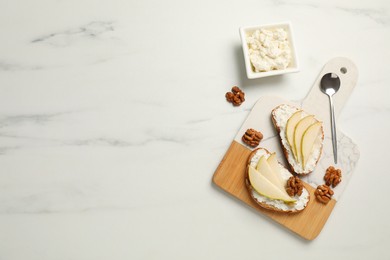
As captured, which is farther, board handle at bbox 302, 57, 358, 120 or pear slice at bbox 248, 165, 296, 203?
board handle at bbox 302, 57, 358, 120

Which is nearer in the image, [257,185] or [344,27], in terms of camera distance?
[257,185]

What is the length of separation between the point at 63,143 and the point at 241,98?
2.81ft

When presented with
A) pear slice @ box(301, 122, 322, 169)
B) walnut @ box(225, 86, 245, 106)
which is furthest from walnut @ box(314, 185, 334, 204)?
walnut @ box(225, 86, 245, 106)

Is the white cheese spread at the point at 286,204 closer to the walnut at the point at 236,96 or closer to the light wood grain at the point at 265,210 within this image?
the light wood grain at the point at 265,210

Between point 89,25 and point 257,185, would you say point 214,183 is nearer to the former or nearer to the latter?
point 257,185

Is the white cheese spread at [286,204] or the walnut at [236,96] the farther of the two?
the walnut at [236,96]

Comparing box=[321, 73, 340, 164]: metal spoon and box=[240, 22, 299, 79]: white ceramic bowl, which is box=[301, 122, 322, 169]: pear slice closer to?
box=[321, 73, 340, 164]: metal spoon

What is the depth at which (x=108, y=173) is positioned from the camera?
1.94 metres

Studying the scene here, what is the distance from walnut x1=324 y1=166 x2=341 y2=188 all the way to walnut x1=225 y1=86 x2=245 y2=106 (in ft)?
1.64

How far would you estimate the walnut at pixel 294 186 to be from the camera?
1788 mm

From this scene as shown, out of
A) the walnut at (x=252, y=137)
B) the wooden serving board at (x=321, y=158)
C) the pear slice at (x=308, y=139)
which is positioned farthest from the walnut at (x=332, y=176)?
the walnut at (x=252, y=137)

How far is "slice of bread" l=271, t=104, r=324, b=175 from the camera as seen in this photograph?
6.02 feet

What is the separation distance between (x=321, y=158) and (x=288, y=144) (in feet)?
Answer: 0.57

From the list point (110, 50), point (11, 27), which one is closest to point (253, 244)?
point (110, 50)
